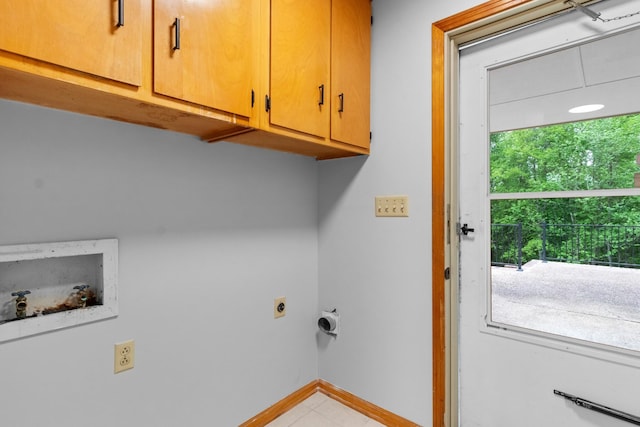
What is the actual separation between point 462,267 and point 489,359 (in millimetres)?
425

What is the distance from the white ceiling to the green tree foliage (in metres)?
0.05

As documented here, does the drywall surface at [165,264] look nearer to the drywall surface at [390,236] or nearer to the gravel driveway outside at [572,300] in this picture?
the drywall surface at [390,236]

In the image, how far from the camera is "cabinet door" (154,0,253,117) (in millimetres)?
985

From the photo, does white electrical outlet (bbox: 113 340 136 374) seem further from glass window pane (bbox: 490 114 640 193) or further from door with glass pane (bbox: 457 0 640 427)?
glass window pane (bbox: 490 114 640 193)

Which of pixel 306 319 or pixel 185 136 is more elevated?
pixel 185 136

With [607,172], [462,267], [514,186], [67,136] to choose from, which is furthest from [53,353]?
[607,172]

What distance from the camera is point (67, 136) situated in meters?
1.11

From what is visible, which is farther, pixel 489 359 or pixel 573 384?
pixel 489 359

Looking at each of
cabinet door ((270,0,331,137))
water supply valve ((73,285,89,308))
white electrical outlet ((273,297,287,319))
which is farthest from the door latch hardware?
water supply valve ((73,285,89,308))

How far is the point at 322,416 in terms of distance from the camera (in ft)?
5.79

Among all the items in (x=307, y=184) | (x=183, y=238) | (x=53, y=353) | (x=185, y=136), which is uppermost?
(x=185, y=136)

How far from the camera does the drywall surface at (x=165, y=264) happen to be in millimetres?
1056

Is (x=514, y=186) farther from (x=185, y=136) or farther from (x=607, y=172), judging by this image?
(x=185, y=136)

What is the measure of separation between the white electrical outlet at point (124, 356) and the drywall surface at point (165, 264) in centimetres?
2
